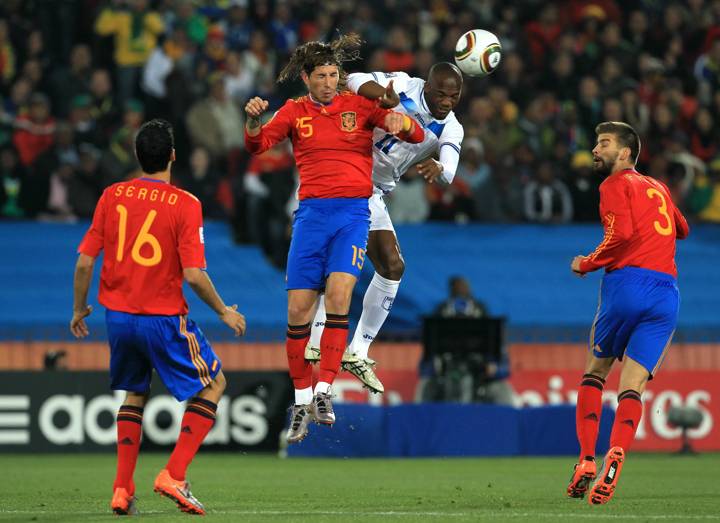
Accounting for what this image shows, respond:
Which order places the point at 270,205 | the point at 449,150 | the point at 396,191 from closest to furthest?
the point at 449,150 → the point at 270,205 → the point at 396,191

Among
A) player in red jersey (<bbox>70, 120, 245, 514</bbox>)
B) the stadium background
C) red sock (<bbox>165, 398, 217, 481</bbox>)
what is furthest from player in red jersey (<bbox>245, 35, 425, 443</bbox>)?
the stadium background

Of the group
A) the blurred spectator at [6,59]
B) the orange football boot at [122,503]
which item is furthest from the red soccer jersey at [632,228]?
the blurred spectator at [6,59]

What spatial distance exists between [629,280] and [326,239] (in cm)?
221

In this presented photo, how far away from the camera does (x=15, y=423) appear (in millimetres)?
17094

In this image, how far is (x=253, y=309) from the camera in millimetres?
18172

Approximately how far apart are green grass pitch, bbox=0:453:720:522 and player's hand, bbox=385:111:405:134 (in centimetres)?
264

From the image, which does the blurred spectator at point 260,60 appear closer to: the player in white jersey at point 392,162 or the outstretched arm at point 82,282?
the player in white jersey at point 392,162

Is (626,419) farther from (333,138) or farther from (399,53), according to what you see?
(399,53)

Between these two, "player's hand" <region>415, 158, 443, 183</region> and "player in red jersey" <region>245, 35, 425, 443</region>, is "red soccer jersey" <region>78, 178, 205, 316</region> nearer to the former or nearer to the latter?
"player in red jersey" <region>245, 35, 425, 443</region>

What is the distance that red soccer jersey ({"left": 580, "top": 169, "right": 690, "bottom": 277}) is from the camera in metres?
10.5

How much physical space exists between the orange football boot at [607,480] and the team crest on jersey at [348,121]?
298 cm

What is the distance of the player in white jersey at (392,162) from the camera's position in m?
11.4

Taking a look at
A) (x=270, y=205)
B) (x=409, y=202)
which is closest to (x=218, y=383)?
(x=270, y=205)

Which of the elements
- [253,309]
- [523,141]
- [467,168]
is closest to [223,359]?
[253,309]
